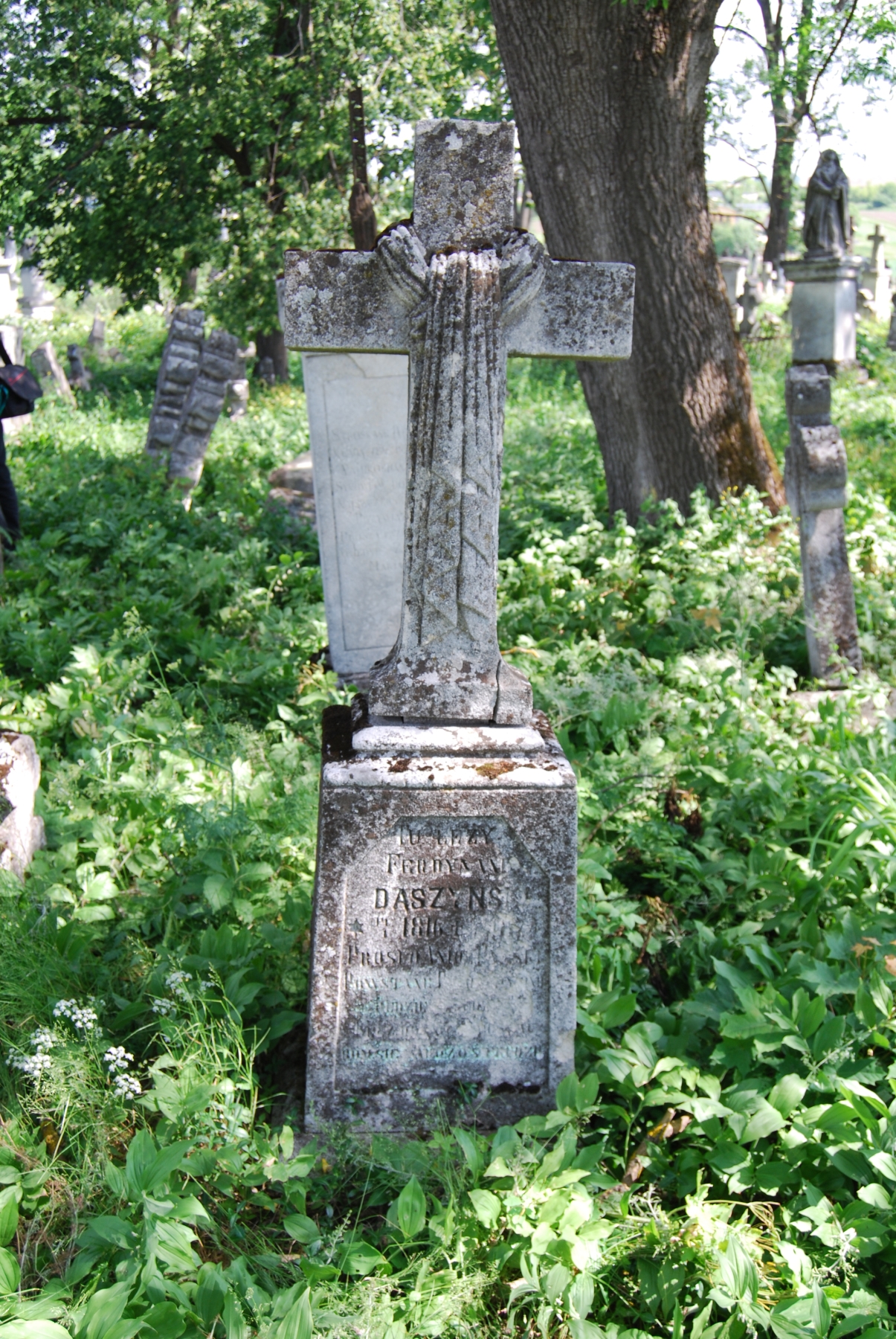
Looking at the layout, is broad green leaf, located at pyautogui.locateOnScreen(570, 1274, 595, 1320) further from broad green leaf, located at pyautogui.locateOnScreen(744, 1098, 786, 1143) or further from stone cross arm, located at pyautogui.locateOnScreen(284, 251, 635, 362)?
stone cross arm, located at pyautogui.locateOnScreen(284, 251, 635, 362)

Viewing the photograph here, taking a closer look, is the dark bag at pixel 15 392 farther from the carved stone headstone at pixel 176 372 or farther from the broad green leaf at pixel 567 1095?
the broad green leaf at pixel 567 1095

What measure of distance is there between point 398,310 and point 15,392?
4.34 m

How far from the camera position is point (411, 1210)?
2.07m

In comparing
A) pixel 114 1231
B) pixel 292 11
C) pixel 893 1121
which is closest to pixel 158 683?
pixel 114 1231

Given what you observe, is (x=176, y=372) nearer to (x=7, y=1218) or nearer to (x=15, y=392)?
(x=15, y=392)

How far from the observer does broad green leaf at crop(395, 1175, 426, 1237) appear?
6.71 ft

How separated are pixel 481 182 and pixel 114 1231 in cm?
238

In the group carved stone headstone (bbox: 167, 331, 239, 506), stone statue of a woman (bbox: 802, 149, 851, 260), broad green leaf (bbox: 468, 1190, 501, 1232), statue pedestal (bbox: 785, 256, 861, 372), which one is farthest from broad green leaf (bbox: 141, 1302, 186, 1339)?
stone statue of a woman (bbox: 802, 149, 851, 260)

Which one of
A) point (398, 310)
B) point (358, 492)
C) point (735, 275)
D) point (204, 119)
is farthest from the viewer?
point (735, 275)

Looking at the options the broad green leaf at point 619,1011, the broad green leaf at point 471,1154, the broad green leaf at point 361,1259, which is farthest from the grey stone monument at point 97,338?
the broad green leaf at point 361,1259

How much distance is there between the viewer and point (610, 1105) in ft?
7.93

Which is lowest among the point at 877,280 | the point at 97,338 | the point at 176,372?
the point at 176,372

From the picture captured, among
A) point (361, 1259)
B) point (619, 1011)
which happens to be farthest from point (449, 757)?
point (361, 1259)

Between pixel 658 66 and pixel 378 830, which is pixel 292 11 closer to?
pixel 658 66
